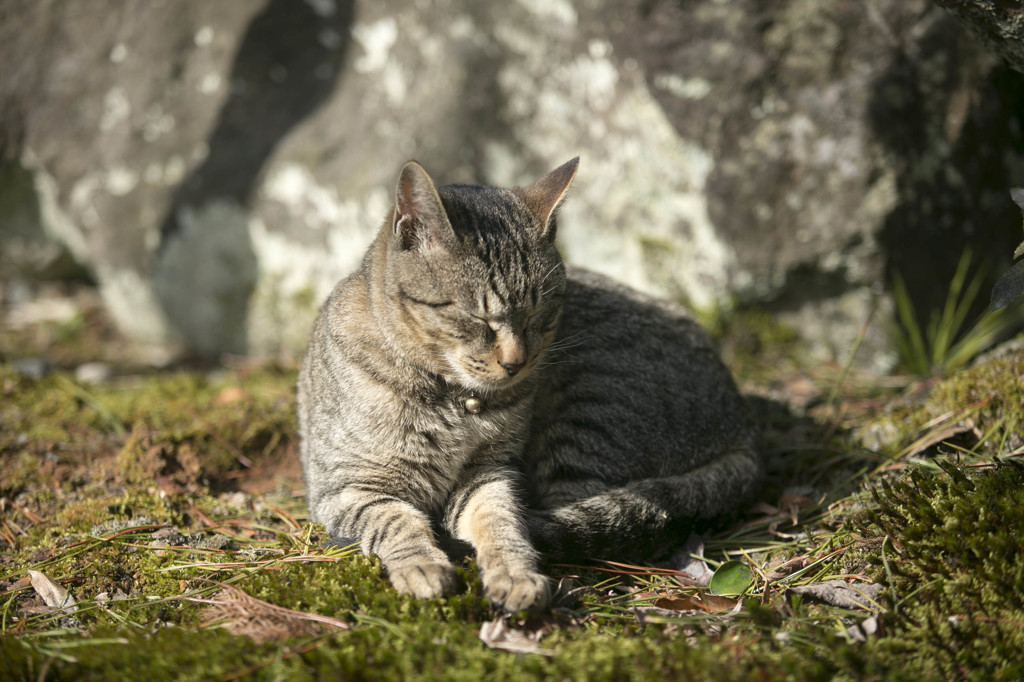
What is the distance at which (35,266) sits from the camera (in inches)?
265

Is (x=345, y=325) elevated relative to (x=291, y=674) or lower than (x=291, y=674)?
elevated

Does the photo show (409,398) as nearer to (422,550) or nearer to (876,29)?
(422,550)

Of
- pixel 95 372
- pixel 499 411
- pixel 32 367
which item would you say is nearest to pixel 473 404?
pixel 499 411

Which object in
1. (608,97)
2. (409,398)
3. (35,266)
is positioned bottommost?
(35,266)

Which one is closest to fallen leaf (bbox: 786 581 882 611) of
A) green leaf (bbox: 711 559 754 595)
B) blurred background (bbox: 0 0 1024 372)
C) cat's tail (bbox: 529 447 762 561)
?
green leaf (bbox: 711 559 754 595)

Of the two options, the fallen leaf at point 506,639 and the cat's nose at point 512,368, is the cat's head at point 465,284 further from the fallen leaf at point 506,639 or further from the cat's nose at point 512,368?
the fallen leaf at point 506,639

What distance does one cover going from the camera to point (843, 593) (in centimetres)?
248

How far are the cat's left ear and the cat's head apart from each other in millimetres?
79

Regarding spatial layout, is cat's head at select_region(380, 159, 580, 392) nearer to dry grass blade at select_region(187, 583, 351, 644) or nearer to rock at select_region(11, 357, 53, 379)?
dry grass blade at select_region(187, 583, 351, 644)

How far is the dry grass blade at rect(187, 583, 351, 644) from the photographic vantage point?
229 centimetres

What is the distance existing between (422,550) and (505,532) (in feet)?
1.08

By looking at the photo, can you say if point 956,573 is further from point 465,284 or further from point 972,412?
point 465,284

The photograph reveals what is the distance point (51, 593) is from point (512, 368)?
1957mm

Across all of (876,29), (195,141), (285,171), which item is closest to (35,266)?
(195,141)
